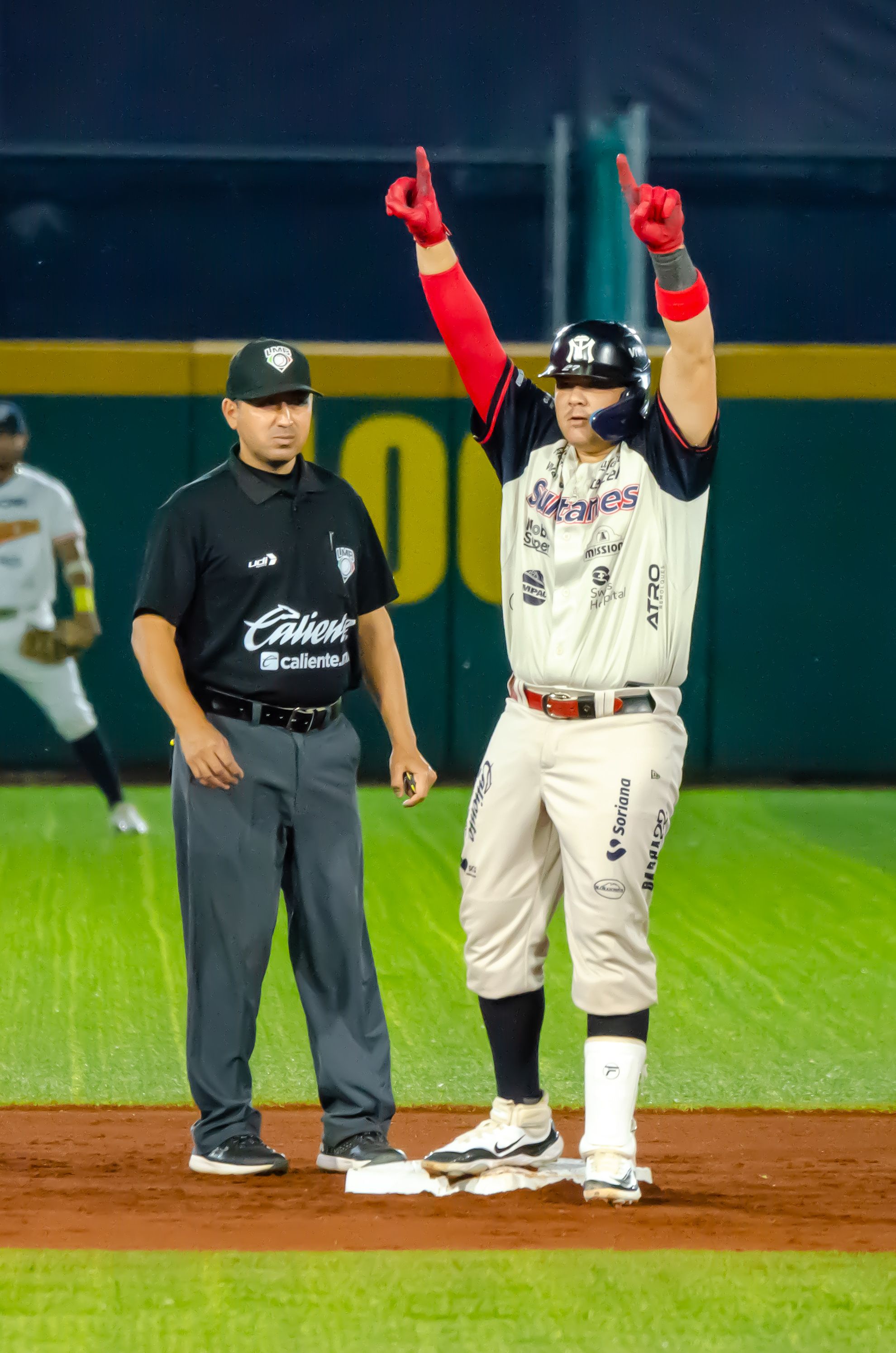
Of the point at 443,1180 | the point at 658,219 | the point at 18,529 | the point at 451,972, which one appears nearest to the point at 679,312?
the point at 658,219

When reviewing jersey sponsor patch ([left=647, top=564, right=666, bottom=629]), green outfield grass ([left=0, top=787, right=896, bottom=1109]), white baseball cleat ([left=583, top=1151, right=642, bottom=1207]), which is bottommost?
green outfield grass ([left=0, top=787, right=896, bottom=1109])

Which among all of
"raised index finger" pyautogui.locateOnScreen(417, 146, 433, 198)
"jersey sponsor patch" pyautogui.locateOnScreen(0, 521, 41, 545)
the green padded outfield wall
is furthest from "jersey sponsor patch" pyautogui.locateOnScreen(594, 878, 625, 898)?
the green padded outfield wall

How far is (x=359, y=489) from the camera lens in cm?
1203

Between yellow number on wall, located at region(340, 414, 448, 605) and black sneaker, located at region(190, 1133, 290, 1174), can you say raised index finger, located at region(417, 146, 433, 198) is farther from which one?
yellow number on wall, located at region(340, 414, 448, 605)

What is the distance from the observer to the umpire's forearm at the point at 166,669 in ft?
13.3

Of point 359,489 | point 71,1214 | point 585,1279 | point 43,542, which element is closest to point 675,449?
point 585,1279

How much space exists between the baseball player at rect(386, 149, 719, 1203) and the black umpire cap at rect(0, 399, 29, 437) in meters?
6.32

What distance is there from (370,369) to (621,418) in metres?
8.24

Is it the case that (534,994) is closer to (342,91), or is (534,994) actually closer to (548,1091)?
(548,1091)

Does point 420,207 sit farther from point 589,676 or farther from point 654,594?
point 589,676

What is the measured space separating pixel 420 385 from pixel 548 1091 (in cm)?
750

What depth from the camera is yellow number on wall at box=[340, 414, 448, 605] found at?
12.1m

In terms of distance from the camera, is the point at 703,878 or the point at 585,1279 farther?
the point at 703,878

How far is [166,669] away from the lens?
4.08 m
